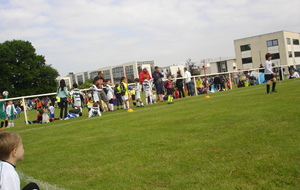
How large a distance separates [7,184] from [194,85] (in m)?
21.1

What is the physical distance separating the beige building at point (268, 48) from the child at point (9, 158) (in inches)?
3091

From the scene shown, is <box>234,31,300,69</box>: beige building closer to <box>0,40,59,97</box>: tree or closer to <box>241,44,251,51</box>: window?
<box>241,44,251,51</box>: window

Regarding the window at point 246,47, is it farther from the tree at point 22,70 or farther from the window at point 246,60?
the tree at point 22,70

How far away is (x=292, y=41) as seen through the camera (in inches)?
3115

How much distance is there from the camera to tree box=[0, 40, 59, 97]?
59719mm

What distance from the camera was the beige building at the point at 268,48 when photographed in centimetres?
7481

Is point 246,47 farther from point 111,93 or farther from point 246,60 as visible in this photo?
point 111,93

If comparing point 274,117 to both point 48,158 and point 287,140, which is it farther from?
point 48,158

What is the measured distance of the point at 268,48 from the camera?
256 ft

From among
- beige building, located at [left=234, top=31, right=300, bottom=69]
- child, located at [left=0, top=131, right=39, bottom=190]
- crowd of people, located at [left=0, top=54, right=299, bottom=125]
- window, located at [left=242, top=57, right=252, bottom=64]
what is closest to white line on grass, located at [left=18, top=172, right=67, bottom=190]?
child, located at [left=0, top=131, right=39, bottom=190]

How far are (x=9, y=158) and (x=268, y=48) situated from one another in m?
83.2

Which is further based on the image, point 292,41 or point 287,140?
point 292,41

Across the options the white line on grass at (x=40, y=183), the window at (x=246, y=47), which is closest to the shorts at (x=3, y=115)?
the white line on grass at (x=40, y=183)

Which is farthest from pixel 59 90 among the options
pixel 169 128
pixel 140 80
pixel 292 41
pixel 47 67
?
pixel 292 41
